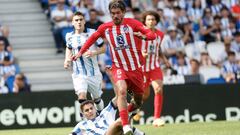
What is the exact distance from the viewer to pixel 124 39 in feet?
45.4

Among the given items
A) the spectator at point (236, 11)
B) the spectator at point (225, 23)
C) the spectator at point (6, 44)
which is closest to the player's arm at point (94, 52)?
the spectator at point (6, 44)

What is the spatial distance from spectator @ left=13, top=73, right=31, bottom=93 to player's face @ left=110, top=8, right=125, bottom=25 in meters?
7.40

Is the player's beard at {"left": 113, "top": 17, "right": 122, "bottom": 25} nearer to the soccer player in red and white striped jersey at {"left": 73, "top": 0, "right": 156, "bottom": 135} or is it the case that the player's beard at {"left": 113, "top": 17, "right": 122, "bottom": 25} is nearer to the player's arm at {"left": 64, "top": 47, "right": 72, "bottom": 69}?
the soccer player in red and white striped jersey at {"left": 73, "top": 0, "right": 156, "bottom": 135}

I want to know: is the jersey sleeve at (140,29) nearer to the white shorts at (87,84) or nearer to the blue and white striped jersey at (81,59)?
the blue and white striped jersey at (81,59)

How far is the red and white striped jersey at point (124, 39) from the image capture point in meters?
13.8

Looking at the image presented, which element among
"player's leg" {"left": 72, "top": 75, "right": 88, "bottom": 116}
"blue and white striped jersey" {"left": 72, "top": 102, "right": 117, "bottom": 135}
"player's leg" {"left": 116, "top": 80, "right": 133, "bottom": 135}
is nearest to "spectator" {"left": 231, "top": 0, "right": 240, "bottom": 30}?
"player's leg" {"left": 72, "top": 75, "right": 88, "bottom": 116}

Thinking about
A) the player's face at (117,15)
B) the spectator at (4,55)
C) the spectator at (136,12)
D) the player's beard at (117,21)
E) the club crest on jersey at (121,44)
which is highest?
the player's face at (117,15)

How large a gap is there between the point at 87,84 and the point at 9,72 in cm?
555

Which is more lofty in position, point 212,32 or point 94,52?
point 94,52

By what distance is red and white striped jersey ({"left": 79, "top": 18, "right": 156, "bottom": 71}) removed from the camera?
543 inches

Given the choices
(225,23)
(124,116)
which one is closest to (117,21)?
(124,116)

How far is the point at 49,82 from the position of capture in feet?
74.2

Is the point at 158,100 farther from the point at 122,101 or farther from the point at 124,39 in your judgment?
the point at 122,101

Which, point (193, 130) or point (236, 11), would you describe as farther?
point (236, 11)
